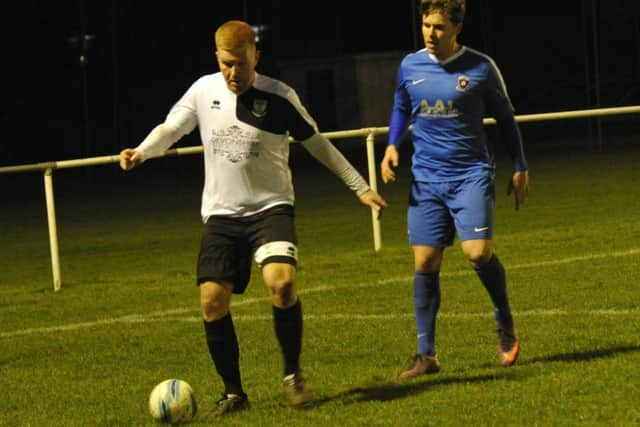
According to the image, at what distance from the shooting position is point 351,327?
969 centimetres

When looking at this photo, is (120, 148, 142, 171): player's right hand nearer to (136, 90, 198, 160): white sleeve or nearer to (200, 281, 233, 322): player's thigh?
(136, 90, 198, 160): white sleeve

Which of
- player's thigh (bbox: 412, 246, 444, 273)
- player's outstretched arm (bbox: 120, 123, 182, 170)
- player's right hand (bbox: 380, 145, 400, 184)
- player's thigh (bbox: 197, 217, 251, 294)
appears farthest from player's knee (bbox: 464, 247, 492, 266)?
player's outstretched arm (bbox: 120, 123, 182, 170)

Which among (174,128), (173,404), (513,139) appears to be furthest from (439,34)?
(173,404)

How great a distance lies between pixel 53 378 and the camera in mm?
8508

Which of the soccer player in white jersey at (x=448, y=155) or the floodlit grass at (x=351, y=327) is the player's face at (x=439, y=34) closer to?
the soccer player in white jersey at (x=448, y=155)

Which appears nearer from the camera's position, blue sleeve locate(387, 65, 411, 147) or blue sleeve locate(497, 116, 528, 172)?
blue sleeve locate(497, 116, 528, 172)

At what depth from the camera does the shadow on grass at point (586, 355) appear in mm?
7852

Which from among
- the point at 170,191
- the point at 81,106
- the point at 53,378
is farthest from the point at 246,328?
the point at 81,106

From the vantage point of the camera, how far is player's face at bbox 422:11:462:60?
7.25m

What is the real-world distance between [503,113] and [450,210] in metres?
0.59

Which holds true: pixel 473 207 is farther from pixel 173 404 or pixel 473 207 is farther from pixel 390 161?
pixel 173 404

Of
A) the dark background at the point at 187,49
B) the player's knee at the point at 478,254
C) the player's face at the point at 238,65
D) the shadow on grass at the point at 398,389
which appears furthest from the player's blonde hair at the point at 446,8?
the dark background at the point at 187,49

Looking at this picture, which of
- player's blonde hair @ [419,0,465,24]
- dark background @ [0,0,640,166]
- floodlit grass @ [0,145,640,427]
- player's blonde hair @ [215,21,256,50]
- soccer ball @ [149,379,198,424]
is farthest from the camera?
dark background @ [0,0,640,166]

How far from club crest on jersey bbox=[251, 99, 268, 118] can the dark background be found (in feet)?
A: 89.8
